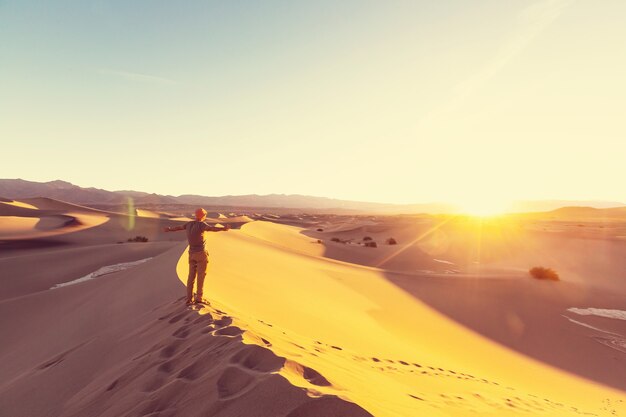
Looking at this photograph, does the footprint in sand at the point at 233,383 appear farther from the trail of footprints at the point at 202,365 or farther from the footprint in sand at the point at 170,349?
the footprint in sand at the point at 170,349

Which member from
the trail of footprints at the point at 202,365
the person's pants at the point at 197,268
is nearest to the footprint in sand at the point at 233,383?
the trail of footprints at the point at 202,365

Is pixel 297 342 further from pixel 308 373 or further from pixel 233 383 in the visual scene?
pixel 233 383

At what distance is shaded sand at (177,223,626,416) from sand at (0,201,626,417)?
0.04 metres

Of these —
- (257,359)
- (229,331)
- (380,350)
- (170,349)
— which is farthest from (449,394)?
(170,349)

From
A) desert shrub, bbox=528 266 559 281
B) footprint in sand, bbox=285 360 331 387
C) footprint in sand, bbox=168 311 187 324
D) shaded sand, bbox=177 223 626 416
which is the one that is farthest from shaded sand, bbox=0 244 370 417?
desert shrub, bbox=528 266 559 281

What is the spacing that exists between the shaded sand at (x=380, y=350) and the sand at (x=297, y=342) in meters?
0.04

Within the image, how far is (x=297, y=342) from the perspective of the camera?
4824 mm

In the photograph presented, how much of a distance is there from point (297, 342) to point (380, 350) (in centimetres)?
216

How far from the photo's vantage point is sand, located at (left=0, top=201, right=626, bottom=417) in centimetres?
310

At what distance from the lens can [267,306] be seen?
7.47 meters

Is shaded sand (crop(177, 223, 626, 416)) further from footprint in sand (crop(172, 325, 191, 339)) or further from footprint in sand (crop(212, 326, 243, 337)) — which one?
footprint in sand (crop(172, 325, 191, 339))

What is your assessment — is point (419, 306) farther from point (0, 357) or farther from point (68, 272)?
point (68, 272)

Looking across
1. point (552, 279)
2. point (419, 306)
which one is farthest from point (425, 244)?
point (419, 306)

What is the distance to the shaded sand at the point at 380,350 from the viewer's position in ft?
11.6
